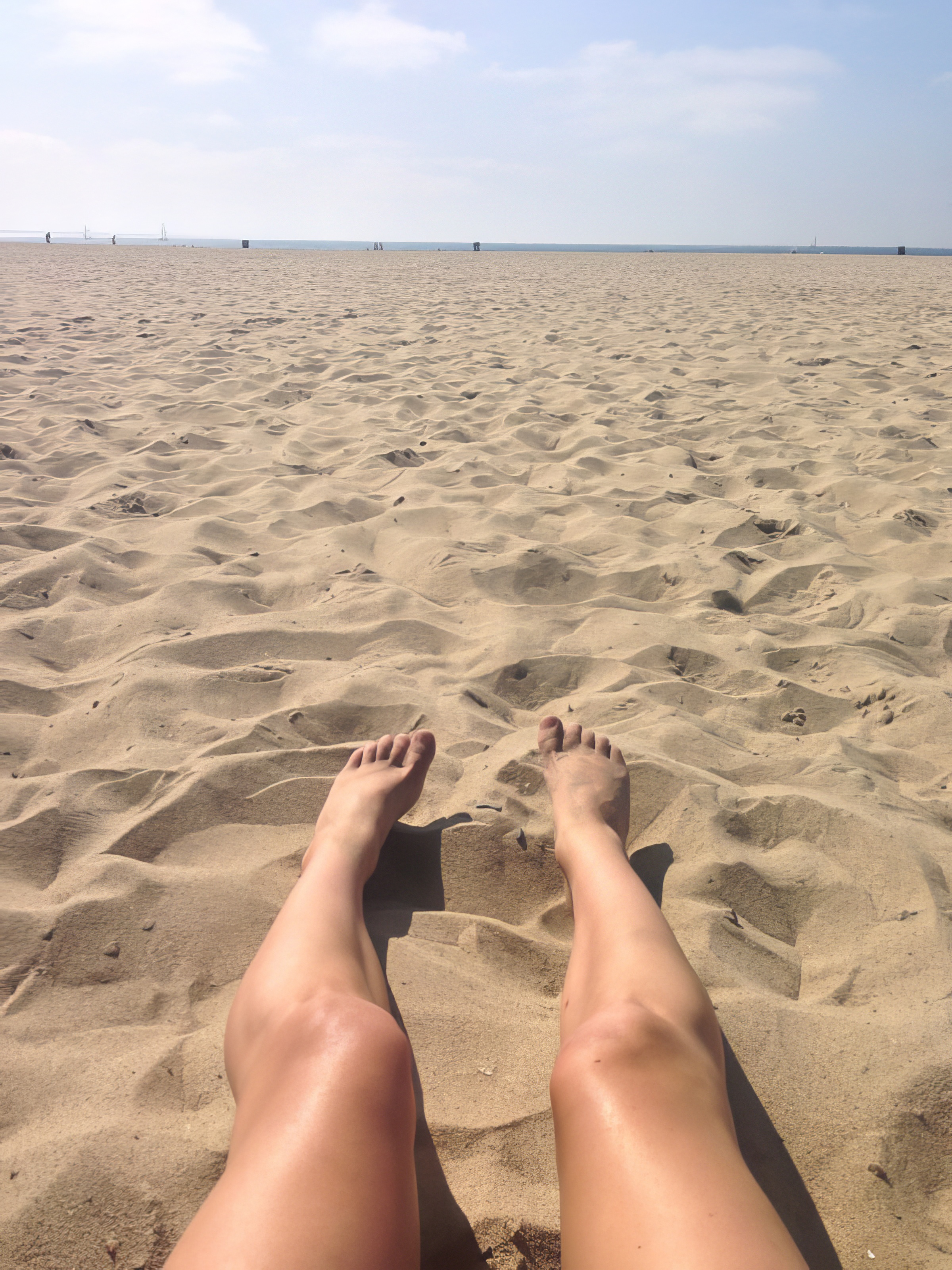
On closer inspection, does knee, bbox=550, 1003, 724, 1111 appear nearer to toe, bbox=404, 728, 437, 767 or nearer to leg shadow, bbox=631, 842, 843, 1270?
leg shadow, bbox=631, 842, 843, 1270

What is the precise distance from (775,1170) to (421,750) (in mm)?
902

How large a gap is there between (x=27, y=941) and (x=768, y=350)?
5860mm

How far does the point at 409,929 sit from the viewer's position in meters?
1.30

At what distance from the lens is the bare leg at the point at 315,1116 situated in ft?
2.35

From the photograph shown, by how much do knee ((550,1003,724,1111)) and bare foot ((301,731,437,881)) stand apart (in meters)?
0.52

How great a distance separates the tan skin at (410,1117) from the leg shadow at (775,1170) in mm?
→ 115

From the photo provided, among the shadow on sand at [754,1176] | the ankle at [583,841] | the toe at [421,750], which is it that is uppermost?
the toe at [421,750]

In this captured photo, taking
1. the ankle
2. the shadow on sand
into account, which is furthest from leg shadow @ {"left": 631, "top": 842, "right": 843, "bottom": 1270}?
the ankle

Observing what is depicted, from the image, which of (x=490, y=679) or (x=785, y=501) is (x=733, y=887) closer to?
(x=490, y=679)

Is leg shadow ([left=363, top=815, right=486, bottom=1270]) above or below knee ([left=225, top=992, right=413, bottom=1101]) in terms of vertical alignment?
below

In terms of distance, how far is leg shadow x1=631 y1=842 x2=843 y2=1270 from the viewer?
0.89 meters

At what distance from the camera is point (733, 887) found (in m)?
1.37

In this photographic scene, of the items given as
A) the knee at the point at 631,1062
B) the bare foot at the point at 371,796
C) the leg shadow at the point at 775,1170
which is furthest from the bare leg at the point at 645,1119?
the bare foot at the point at 371,796

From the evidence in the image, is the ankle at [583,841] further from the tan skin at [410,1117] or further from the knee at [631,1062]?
the knee at [631,1062]
